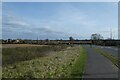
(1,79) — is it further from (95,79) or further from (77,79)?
(95,79)

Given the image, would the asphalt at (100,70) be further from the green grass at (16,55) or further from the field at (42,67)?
the green grass at (16,55)

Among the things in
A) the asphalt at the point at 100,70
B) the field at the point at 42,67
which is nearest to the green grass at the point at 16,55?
the field at the point at 42,67

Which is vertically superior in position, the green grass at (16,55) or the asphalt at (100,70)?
the green grass at (16,55)

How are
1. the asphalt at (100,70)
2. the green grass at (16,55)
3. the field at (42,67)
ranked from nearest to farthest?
the asphalt at (100,70)
the field at (42,67)
the green grass at (16,55)

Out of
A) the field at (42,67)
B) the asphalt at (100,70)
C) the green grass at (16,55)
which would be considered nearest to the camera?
the asphalt at (100,70)

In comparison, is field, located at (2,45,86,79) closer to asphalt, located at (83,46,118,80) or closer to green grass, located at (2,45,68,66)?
green grass, located at (2,45,68,66)

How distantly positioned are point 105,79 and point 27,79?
3887 millimetres

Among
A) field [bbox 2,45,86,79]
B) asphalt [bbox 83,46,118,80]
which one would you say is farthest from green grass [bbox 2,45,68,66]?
asphalt [bbox 83,46,118,80]

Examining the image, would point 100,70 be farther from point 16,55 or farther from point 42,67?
point 16,55

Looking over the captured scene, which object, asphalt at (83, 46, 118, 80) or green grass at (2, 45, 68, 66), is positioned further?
green grass at (2, 45, 68, 66)

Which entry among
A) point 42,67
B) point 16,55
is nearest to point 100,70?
point 42,67

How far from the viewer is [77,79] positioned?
14.1 meters

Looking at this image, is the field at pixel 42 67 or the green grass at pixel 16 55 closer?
the field at pixel 42 67

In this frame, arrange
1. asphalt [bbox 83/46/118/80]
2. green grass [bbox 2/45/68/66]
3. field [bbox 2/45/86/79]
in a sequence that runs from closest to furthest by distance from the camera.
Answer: asphalt [bbox 83/46/118/80] < field [bbox 2/45/86/79] < green grass [bbox 2/45/68/66]
